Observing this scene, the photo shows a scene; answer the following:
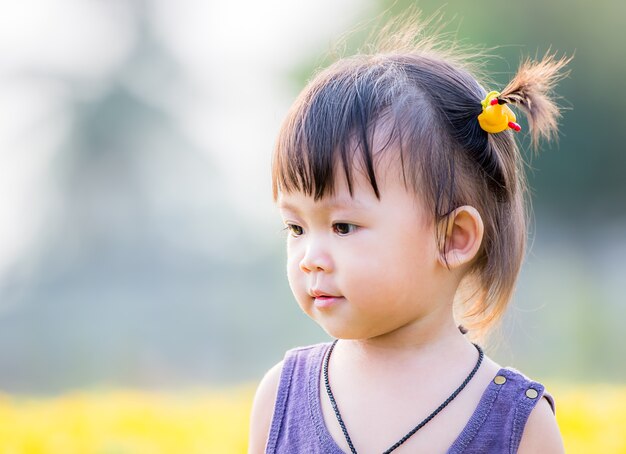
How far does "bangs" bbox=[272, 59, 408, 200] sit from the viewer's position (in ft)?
6.59

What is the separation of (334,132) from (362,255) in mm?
286

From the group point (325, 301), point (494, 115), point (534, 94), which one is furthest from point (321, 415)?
point (534, 94)

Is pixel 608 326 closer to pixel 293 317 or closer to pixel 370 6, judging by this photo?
pixel 293 317

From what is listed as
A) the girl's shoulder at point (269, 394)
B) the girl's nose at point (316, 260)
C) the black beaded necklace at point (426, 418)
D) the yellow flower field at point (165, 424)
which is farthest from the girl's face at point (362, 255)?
the yellow flower field at point (165, 424)

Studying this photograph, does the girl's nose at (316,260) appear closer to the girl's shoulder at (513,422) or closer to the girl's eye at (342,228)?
the girl's eye at (342,228)

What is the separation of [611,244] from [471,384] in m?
8.82

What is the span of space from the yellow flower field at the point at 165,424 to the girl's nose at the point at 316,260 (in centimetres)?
181

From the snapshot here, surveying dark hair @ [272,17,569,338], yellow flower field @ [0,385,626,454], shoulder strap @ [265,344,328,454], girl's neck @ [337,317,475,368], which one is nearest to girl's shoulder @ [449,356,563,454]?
girl's neck @ [337,317,475,368]

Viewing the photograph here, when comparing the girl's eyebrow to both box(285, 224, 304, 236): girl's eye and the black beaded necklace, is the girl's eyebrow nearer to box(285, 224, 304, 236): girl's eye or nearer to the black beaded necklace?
box(285, 224, 304, 236): girl's eye

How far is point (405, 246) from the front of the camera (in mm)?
2037

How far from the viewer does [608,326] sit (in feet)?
22.6

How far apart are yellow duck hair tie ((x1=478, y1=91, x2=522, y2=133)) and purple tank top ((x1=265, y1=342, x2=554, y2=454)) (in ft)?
1.93

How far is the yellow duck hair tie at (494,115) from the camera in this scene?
2.15 metres

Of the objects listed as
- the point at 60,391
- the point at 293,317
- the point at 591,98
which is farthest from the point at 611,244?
the point at 60,391
